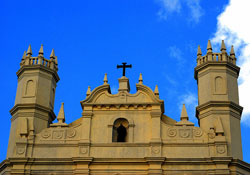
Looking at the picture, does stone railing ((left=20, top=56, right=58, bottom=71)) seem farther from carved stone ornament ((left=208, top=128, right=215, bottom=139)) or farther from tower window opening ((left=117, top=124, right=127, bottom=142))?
carved stone ornament ((left=208, top=128, right=215, bottom=139))

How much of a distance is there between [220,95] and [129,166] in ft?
24.7

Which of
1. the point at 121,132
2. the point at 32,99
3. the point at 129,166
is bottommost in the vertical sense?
the point at 129,166

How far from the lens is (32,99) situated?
120 feet

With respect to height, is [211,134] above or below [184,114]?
below

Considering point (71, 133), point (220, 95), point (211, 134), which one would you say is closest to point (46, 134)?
point (71, 133)

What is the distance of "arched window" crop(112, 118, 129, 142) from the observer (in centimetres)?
3477

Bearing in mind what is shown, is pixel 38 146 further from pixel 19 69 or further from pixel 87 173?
pixel 19 69

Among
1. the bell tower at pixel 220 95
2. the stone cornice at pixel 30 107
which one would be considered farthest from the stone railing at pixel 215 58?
the stone cornice at pixel 30 107

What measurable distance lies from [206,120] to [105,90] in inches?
259

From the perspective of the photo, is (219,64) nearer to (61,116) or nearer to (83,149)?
(83,149)

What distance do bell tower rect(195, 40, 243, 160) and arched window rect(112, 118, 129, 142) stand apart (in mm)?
4769

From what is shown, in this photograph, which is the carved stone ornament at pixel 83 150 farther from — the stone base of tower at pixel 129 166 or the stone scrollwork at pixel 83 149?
the stone base of tower at pixel 129 166

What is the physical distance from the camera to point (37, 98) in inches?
1443

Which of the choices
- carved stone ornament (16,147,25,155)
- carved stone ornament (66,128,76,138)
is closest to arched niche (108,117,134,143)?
carved stone ornament (66,128,76,138)
